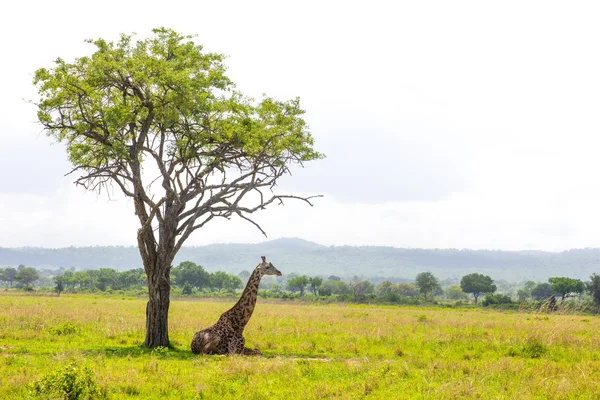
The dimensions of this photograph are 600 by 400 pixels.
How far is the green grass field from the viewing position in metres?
11.8

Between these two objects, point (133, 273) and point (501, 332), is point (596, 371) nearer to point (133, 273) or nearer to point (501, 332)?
point (501, 332)

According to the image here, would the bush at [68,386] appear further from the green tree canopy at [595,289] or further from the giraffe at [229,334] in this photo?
the green tree canopy at [595,289]

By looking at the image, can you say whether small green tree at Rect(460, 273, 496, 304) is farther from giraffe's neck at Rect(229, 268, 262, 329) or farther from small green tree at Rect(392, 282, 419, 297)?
giraffe's neck at Rect(229, 268, 262, 329)

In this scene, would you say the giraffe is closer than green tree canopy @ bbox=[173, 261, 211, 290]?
Yes

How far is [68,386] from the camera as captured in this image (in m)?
10.6

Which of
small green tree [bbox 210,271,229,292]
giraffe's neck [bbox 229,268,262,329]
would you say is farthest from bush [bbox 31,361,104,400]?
small green tree [bbox 210,271,229,292]

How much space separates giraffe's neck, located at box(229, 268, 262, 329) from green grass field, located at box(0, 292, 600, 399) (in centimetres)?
148

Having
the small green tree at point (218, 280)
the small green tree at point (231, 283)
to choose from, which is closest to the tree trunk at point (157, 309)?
the small green tree at point (218, 280)

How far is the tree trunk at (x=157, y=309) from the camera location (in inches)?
744

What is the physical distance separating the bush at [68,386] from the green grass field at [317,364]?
12.5 inches

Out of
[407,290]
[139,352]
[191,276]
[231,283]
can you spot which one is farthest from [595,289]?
[407,290]

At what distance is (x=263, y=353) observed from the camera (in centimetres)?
1878

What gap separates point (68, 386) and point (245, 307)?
8272mm

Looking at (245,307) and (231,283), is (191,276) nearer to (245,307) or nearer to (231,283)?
(231,283)
